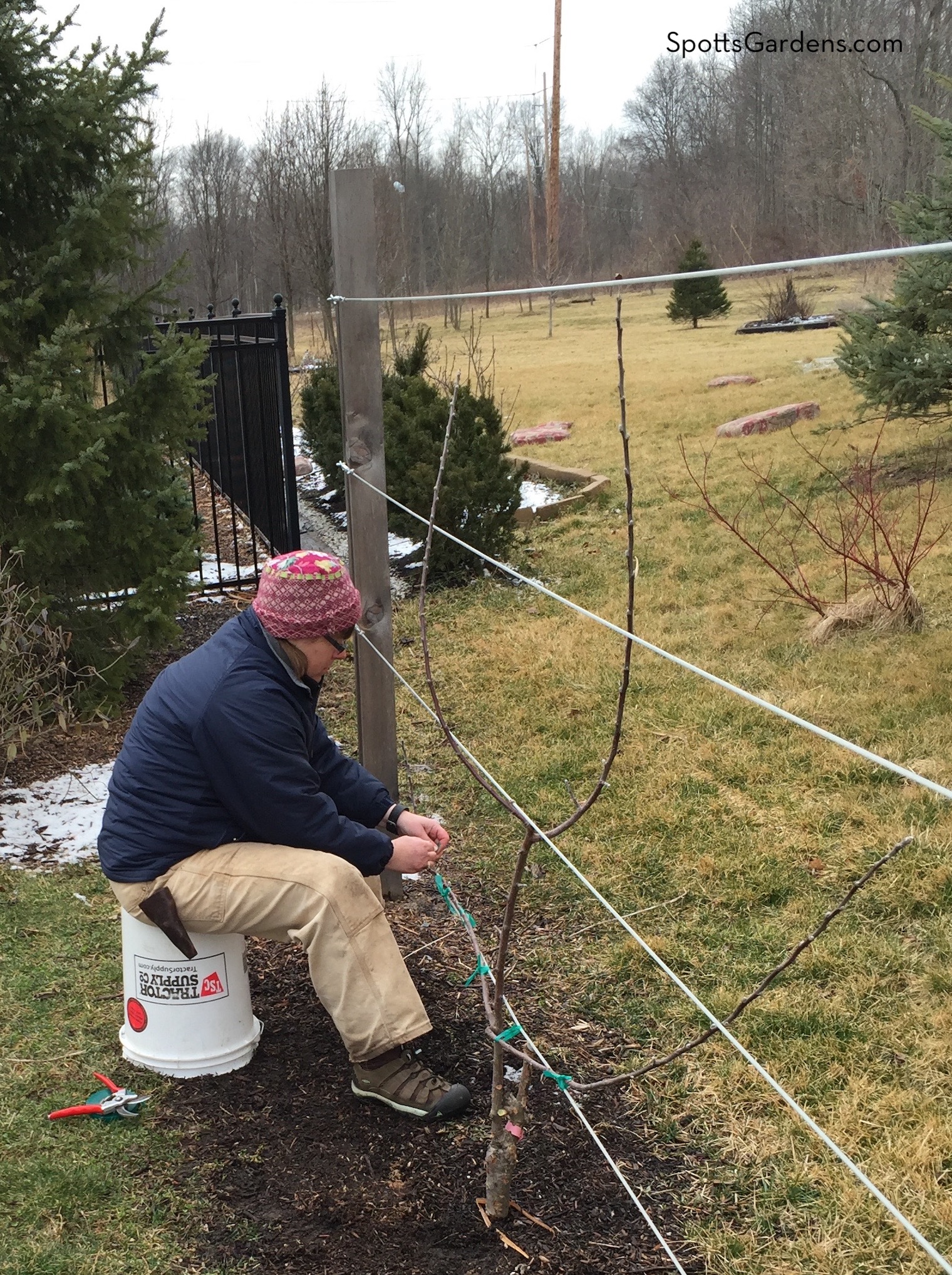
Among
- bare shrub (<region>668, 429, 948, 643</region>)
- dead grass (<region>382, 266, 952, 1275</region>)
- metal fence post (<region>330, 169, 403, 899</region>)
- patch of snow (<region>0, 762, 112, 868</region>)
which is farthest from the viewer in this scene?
bare shrub (<region>668, 429, 948, 643</region>)

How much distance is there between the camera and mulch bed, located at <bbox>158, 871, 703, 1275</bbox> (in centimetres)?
200

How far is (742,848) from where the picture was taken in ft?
12.0

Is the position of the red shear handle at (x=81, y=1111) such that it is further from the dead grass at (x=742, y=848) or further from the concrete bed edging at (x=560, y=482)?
the concrete bed edging at (x=560, y=482)

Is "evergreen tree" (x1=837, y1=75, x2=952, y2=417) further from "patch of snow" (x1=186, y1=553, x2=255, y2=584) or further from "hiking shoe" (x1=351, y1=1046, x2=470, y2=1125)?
"hiking shoe" (x1=351, y1=1046, x2=470, y2=1125)

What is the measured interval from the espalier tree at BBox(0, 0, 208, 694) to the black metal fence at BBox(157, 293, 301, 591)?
1058mm

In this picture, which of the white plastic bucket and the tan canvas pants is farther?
the white plastic bucket

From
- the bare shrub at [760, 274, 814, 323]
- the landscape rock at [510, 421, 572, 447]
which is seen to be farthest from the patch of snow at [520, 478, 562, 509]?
the bare shrub at [760, 274, 814, 323]

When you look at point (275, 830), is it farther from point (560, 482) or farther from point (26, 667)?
point (560, 482)

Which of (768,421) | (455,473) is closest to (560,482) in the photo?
(768,421)

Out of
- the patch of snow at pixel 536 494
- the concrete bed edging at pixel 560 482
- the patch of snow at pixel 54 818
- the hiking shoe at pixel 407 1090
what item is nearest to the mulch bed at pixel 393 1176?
the hiking shoe at pixel 407 1090

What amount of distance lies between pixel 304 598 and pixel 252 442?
6.20 meters

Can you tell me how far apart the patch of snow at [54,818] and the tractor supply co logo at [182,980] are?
1413 mm

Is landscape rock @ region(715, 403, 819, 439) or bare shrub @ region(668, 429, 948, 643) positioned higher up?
landscape rock @ region(715, 403, 819, 439)

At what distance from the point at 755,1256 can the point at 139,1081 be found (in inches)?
53.9
